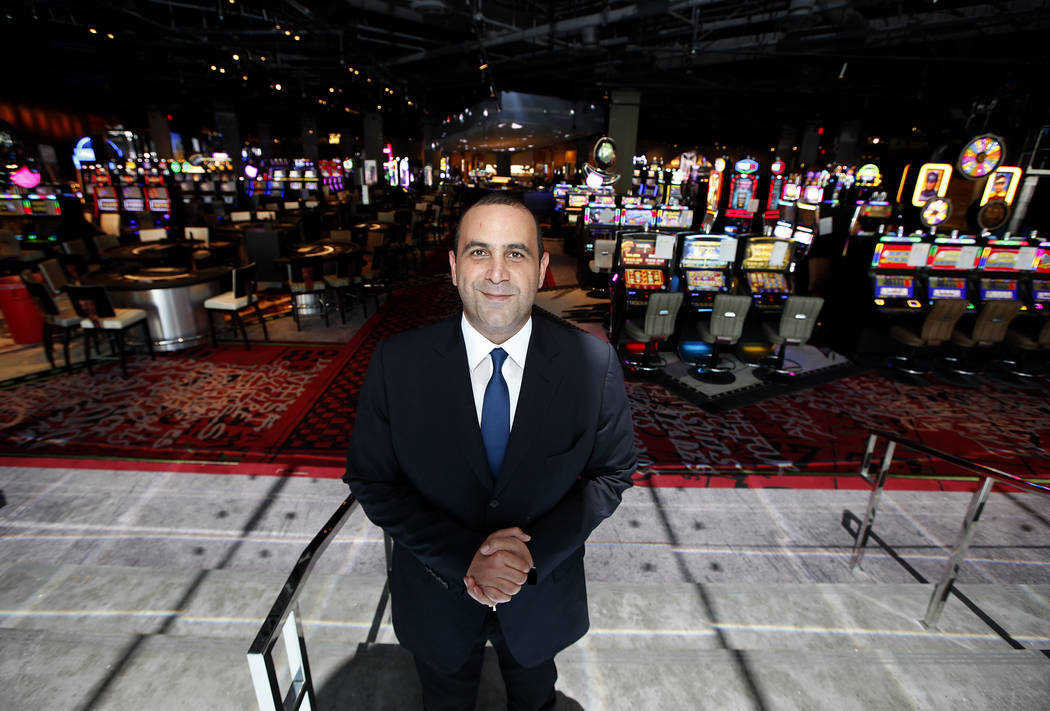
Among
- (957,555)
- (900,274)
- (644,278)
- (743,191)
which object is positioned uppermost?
(743,191)

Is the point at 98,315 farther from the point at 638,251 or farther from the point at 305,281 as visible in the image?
the point at 638,251

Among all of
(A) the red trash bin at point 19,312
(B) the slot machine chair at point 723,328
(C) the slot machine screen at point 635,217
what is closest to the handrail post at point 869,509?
(B) the slot machine chair at point 723,328

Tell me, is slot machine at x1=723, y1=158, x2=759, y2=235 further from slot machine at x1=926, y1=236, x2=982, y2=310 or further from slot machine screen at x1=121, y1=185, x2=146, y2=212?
slot machine screen at x1=121, y1=185, x2=146, y2=212

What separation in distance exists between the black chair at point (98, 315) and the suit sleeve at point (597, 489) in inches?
227

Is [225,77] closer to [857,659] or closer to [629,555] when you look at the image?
[629,555]

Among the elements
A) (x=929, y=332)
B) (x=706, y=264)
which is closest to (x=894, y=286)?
(x=929, y=332)

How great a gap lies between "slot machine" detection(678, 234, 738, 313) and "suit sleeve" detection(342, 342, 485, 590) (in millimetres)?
5237

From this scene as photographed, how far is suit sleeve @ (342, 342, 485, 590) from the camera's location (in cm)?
114

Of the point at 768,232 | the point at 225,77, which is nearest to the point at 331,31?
the point at 225,77

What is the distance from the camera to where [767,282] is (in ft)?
19.9

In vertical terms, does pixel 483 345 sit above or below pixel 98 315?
above

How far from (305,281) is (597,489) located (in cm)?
646

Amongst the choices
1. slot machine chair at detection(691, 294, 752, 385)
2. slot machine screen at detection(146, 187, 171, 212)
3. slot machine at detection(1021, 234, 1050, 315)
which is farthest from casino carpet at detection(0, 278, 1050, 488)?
slot machine screen at detection(146, 187, 171, 212)

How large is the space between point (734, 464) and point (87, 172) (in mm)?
18088
